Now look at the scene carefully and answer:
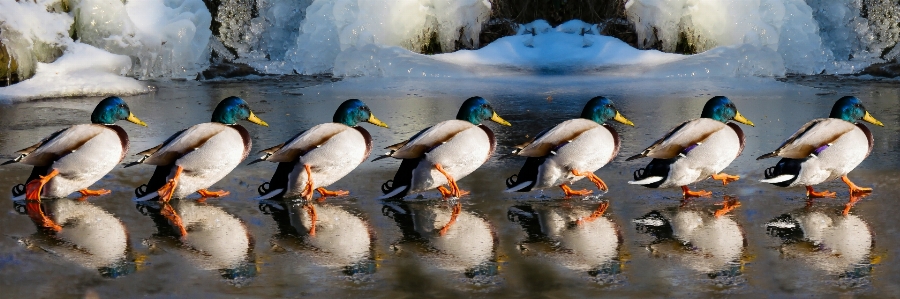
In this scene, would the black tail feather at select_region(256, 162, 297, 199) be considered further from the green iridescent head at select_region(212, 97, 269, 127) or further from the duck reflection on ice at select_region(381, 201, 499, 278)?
the duck reflection on ice at select_region(381, 201, 499, 278)

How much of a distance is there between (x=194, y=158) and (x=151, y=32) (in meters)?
10.3

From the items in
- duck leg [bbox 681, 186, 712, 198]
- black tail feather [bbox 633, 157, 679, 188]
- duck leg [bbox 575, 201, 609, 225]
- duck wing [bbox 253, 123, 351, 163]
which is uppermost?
duck wing [bbox 253, 123, 351, 163]

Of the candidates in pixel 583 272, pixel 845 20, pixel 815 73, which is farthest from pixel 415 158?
pixel 845 20

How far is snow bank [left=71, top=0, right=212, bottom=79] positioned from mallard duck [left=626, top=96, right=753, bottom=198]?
34.6ft

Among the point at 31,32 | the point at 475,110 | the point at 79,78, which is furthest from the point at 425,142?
the point at 31,32

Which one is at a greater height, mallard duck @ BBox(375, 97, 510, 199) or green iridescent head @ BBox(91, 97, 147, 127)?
green iridescent head @ BBox(91, 97, 147, 127)

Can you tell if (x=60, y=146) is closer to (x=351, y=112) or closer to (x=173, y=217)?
(x=173, y=217)

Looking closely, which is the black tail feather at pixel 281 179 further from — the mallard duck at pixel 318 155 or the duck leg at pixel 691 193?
the duck leg at pixel 691 193

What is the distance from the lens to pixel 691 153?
7000 mm

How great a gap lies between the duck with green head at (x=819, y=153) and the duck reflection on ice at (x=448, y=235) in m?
1.79

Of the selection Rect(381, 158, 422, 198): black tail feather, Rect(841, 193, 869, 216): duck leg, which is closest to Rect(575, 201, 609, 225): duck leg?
Rect(381, 158, 422, 198): black tail feather

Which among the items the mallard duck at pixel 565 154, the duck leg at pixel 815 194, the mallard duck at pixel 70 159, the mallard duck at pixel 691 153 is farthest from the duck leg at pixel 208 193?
the duck leg at pixel 815 194

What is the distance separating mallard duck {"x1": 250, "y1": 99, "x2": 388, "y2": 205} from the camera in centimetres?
703

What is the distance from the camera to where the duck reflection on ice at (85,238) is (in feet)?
18.6
